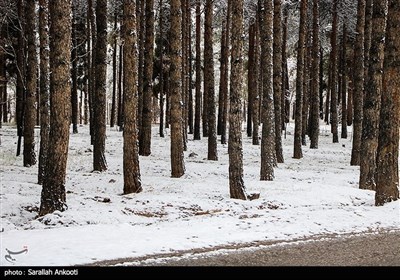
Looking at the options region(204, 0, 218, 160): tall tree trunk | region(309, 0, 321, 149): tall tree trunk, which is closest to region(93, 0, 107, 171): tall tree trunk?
region(204, 0, 218, 160): tall tree trunk

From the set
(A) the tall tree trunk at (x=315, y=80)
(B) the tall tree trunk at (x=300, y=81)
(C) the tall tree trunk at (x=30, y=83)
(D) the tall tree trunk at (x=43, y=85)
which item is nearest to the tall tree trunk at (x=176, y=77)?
(D) the tall tree trunk at (x=43, y=85)

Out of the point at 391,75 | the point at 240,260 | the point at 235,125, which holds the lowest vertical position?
the point at 240,260

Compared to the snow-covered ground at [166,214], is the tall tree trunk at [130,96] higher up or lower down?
higher up

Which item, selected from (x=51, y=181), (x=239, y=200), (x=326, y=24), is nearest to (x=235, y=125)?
(x=239, y=200)

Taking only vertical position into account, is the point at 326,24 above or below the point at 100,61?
above

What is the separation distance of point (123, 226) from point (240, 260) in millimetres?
2637

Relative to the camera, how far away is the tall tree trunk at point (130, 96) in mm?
11055

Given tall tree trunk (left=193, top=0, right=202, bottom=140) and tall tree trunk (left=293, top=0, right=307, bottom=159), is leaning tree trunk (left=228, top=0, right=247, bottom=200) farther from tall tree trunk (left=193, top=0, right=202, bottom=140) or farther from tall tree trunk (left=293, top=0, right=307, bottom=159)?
tall tree trunk (left=193, top=0, right=202, bottom=140)

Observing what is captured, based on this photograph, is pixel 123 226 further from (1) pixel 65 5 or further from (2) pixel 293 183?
(2) pixel 293 183

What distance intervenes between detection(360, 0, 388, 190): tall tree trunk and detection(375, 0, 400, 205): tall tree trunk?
3.32 feet

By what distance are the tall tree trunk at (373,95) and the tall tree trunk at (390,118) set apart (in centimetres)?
101

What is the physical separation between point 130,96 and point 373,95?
663cm

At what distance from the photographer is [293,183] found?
1380 cm

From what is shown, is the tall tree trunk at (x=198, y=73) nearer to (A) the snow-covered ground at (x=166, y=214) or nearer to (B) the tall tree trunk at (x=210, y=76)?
(B) the tall tree trunk at (x=210, y=76)
